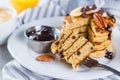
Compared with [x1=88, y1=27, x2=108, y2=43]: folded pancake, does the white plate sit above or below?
below

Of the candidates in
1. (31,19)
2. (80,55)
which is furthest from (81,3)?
(80,55)

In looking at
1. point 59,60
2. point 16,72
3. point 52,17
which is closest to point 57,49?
point 59,60

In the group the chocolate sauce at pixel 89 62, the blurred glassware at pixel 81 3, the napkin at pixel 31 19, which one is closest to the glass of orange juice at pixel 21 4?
the napkin at pixel 31 19

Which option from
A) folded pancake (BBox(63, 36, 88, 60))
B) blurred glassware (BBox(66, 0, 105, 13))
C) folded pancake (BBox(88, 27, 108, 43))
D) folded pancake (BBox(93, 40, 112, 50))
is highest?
blurred glassware (BBox(66, 0, 105, 13))

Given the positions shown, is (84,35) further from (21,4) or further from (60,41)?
(21,4)

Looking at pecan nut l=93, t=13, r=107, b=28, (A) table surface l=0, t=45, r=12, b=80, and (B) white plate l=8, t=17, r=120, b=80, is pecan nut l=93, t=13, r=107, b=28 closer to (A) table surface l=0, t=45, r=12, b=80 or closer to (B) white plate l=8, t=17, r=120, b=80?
(B) white plate l=8, t=17, r=120, b=80

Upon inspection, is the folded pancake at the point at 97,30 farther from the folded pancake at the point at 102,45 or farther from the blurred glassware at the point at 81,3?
the blurred glassware at the point at 81,3

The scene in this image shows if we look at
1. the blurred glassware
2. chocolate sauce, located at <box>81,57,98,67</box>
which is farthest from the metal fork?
the blurred glassware
